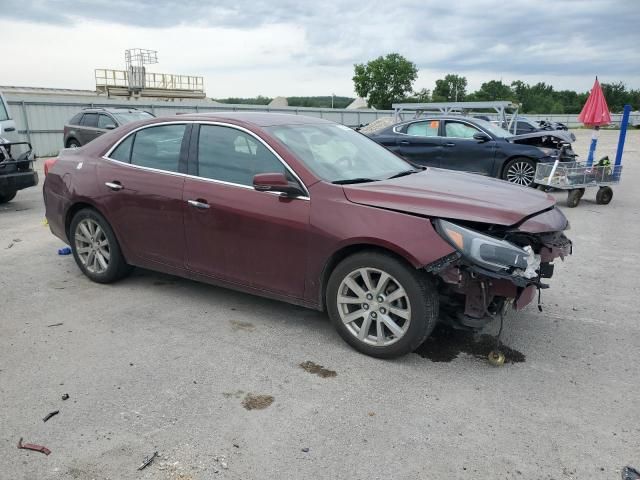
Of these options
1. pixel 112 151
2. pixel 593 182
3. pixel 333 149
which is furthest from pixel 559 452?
pixel 593 182

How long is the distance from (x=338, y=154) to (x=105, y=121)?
42.8 feet

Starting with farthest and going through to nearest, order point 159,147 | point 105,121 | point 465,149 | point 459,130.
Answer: point 105,121 → point 459,130 → point 465,149 → point 159,147

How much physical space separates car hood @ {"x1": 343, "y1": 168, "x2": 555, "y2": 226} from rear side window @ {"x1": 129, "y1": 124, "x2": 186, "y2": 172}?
171 centimetres

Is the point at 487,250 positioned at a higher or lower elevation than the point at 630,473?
higher

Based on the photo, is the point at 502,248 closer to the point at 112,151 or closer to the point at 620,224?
the point at 112,151

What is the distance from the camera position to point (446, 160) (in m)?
12.1

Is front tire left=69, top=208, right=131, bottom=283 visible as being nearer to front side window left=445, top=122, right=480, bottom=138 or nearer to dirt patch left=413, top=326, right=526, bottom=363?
dirt patch left=413, top=326, right=526, bottom=363

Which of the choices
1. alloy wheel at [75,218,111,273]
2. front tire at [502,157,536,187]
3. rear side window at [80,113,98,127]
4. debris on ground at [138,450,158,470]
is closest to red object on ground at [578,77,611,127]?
front tire at [502,157,536,187]

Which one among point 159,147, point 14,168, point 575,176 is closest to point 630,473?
point 159,147

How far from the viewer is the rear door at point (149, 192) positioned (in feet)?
15.3

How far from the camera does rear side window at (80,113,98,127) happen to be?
15.9m

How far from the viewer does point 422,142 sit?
12305 mm

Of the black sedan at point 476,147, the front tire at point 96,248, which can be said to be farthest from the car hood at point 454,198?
the black sedan at point 476,147

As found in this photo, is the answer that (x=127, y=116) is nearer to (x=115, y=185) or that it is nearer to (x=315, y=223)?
(x=115, y=185)
